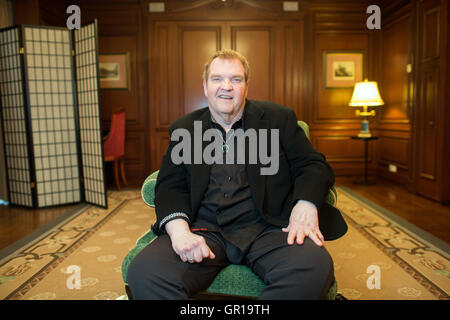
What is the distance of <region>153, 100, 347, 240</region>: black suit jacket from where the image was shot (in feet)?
4.92

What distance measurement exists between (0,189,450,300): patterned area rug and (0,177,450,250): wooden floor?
0.82ft

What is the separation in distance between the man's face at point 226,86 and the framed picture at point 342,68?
4385 mm

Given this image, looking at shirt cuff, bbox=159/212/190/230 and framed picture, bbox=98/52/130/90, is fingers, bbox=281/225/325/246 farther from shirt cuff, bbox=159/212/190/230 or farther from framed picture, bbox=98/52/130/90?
framed picture, bbox=98/52/130/90

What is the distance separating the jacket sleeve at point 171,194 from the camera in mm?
1511

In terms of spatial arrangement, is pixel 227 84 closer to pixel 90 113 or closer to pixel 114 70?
pixel 90 113

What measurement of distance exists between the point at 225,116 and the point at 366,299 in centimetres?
124

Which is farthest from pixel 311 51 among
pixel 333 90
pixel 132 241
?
pixel 132 241

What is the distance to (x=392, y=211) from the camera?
3682 mm

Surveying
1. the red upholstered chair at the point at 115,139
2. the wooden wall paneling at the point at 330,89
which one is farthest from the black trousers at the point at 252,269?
the wooden wall paneling at the point at 330,89

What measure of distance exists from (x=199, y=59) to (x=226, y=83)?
13.0 ft

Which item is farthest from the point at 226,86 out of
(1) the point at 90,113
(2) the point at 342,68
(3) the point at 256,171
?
(2) the point at 342,68

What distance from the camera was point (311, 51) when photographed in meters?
5.58

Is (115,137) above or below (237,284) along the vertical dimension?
above
